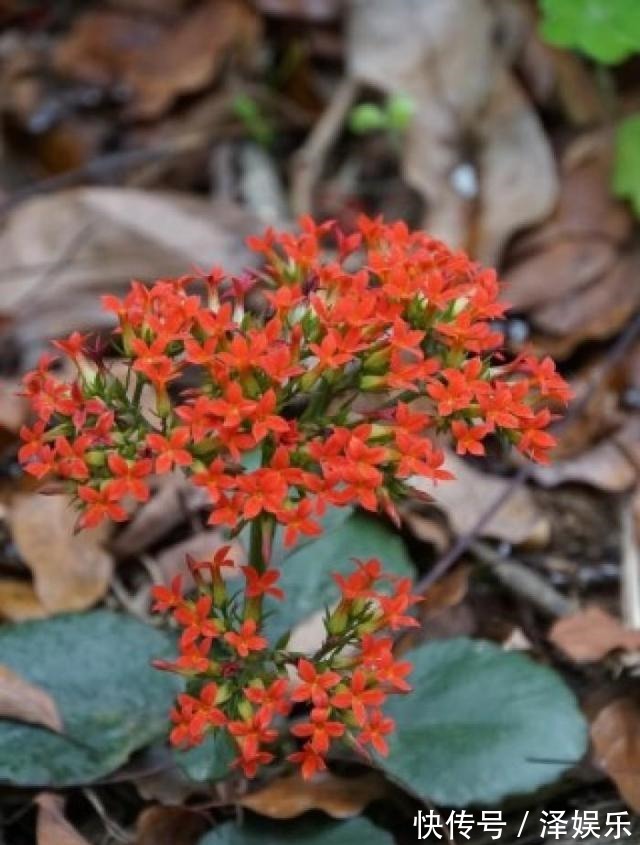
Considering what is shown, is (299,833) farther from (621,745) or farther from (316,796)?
(621,745)

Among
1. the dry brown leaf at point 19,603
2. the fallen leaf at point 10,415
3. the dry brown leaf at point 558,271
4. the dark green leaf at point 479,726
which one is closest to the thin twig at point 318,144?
the dry brown leaf at point 558,271

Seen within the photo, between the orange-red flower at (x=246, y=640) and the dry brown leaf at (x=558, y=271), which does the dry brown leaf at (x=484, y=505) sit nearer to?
the dry brown leaf at (x=558, y=271)

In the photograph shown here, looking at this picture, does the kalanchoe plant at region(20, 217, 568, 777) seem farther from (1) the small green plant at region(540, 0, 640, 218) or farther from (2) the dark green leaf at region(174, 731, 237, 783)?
(1) the small green plant at region(540, 0, 640, 218)

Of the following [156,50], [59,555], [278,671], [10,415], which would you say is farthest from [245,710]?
[156,50]

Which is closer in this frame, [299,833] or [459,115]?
[299,833]

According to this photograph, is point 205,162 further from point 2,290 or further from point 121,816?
point 121,816

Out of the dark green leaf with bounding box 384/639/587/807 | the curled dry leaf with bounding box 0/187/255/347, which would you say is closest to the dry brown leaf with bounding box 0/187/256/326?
the curled dry leaf with bounding box 0/187/255/347
